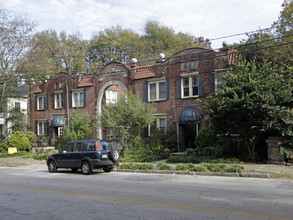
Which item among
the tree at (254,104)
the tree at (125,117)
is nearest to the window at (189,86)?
the tree at (125,117)

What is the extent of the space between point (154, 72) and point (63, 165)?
11.6 metres

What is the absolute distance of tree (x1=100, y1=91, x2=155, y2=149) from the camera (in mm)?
20672

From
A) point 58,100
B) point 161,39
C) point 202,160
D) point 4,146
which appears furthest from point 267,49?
point 161,39

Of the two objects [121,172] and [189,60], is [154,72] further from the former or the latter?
[121,172]

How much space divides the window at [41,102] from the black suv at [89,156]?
1831 centimetres

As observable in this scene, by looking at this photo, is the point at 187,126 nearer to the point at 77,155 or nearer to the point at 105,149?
the point at 105,149

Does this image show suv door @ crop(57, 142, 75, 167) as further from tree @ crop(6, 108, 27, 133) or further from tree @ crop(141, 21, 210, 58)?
tree @ crop(141, 21, 210, 58)

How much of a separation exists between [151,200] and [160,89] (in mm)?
16741

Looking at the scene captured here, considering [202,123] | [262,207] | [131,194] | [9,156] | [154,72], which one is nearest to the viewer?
[262,207]

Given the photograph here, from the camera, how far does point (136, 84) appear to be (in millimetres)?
25484

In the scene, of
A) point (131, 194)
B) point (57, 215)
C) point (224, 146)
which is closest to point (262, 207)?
point (131, 194)

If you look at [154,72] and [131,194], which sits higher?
[154,72]

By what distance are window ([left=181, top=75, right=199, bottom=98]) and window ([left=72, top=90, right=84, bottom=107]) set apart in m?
11.2

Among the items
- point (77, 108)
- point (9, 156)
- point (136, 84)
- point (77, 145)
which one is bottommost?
point (9, 156)
